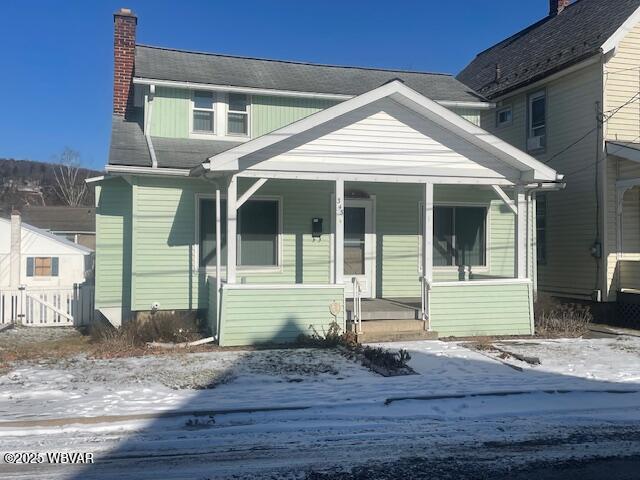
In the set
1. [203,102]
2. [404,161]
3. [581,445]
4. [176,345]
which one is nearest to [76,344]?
[176,345]

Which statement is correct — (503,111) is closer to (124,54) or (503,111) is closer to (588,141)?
(588,141)

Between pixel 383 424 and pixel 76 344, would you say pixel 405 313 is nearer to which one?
pixel 383 424

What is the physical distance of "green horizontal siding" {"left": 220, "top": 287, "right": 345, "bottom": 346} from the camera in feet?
33.7

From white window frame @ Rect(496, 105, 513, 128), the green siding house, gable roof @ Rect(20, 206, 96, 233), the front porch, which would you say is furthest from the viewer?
gable roof @ Rect(20, 206, 96, 233)

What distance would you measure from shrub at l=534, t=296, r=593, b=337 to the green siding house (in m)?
0.76

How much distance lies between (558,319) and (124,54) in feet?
39.4

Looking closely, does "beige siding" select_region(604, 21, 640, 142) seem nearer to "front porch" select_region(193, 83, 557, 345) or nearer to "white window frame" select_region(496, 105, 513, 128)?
"front porch" select_region(193, 83, 557, 345)

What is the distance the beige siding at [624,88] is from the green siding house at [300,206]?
2.84 metres

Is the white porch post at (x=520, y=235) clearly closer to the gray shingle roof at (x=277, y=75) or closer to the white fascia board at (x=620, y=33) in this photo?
the gray shingle roof at (x=277, y=75)

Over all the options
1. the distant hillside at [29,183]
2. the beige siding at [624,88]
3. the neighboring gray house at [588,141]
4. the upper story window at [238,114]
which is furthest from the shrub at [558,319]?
the distant hillside at [29,183]

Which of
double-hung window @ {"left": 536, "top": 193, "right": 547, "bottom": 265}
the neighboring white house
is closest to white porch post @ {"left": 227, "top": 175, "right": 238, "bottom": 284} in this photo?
double-hung window @ {"left": 536, "top": 193, "right": 547, "bottom": 265}

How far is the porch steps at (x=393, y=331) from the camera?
10797 mm

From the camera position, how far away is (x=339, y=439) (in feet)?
19.1

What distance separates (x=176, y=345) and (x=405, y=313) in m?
4.26
